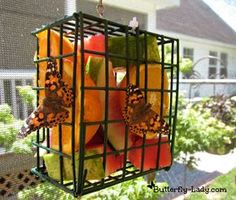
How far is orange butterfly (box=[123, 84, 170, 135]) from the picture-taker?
1.28 feet

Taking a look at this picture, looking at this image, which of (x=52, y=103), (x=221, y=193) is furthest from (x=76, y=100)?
(x=221, y=193)

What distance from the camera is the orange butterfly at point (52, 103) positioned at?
359 millimetres

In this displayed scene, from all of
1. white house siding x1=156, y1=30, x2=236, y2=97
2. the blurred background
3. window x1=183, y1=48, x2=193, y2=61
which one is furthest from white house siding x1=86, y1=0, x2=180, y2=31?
window x1=183, y1=48, x2=193, y2=61

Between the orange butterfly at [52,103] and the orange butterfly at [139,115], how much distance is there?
79 millimetres

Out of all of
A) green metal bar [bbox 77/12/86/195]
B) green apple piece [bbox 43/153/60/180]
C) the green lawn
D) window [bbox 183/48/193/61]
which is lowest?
the green lawn

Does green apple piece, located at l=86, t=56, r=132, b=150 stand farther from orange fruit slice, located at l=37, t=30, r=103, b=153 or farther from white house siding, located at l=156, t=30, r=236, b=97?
white house siding, located at l=156, t=30, r=236, b=97

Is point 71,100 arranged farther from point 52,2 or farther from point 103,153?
point 52,2

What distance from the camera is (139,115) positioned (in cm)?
39

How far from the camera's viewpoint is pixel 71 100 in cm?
37

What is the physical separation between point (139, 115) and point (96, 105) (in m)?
0.06

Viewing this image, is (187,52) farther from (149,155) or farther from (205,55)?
(149,155)

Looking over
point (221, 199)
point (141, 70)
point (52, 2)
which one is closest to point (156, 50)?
point (141, 70)

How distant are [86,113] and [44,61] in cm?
11

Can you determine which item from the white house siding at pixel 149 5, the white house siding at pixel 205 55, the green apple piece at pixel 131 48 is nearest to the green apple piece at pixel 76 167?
the green apple piece at pixel 131 48
